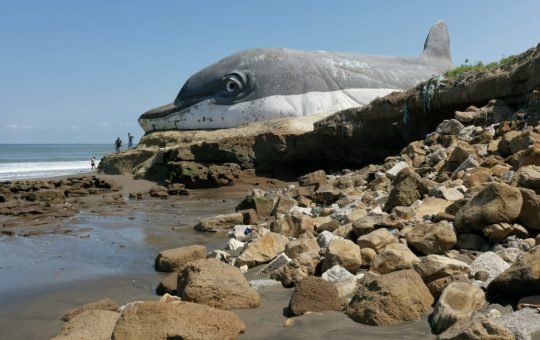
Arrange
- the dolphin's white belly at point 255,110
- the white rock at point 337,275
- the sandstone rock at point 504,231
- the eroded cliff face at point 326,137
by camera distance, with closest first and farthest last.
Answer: the white rock at point 337,275 < the sandstone rock at point 504,231 < the eroded cliff face at point 326,137 < the dolphin's white belly at point 255,110

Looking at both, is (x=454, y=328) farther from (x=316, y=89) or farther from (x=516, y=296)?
(x=316, y=89)

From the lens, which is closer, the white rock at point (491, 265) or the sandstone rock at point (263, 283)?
the white rock at point (491, 265)

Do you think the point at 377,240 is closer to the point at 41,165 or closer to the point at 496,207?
the point at 496,207

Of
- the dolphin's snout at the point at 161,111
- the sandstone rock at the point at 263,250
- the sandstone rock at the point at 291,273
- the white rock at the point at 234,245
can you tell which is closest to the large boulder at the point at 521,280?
the sandstone rock at the point at 291,273

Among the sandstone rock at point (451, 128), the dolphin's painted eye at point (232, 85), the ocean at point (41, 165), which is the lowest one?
the ocean at point (41, 165)

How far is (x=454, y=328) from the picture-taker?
7.29ft

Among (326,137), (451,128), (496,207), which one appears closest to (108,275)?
(496,207)

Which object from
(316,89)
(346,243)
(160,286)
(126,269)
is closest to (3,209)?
(126,269)

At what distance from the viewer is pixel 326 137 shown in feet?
42.3

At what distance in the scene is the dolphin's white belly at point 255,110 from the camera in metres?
16.3

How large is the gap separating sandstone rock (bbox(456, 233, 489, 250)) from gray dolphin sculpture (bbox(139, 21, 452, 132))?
12794 millimetres

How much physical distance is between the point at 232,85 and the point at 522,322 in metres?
15.1

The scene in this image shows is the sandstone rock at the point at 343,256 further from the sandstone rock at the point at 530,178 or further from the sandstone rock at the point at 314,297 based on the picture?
the sandstone rock at the point at 530,178

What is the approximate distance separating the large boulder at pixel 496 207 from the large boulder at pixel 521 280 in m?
0.89
